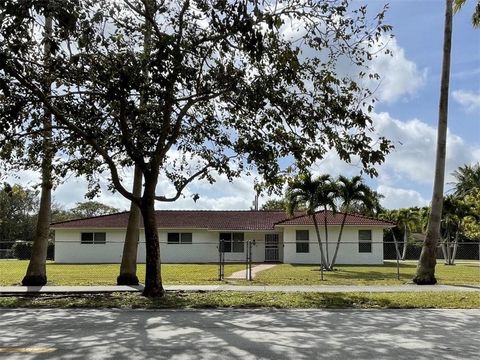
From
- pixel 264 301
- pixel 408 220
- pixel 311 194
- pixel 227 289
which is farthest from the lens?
pixel 408 220

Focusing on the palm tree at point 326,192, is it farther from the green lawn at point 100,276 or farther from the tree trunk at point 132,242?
the tree trunk at point 132,242

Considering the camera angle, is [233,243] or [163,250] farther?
[233,243]

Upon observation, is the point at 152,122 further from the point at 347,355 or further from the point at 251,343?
the point at 347,355

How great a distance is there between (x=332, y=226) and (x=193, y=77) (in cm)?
2429

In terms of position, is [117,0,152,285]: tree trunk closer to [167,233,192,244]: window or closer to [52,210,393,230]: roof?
[52,210,393,230]: roof

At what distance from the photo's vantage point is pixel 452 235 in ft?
155

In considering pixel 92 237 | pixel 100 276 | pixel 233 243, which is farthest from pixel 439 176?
pixel 92 237

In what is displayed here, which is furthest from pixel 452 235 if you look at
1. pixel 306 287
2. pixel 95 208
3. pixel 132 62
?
pixel 95 208

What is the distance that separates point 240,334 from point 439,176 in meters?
12.1

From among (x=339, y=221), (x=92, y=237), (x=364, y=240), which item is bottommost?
(x=364, y=240)

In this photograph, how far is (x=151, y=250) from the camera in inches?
576

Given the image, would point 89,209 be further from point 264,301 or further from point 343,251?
point 264,301

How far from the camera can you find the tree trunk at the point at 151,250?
14.6 m

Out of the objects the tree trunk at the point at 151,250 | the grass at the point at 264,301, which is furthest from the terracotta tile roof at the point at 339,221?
the tree trunk at the point at 151,250
